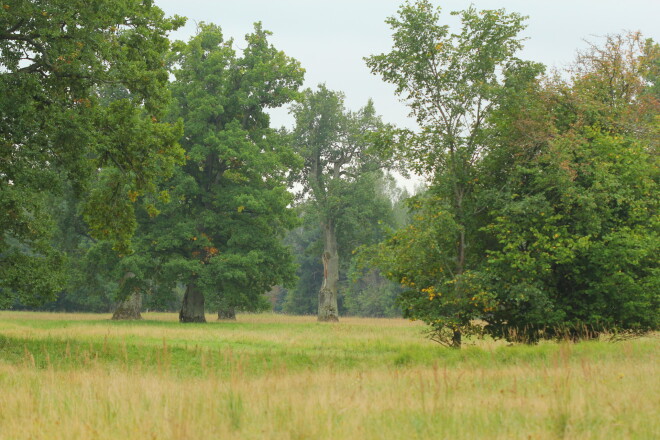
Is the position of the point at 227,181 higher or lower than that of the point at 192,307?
higher

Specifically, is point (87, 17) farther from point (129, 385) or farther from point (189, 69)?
point (189, 69)

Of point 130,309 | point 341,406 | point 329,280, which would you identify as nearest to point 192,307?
point 130,309

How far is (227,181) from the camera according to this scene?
35844 millimetres

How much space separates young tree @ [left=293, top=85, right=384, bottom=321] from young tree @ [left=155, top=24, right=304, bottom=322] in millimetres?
8181

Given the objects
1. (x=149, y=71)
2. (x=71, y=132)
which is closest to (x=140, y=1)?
(x=149, y=71)

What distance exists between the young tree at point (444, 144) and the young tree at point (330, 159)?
26.0 m

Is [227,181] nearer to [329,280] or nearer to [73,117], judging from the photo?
[329,280]

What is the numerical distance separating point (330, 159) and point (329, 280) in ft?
31.0

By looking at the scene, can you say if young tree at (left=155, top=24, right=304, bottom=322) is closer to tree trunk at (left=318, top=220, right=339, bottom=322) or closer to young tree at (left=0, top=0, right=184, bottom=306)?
tree trunk at (left=318, top=220, right=339, bottom=322)

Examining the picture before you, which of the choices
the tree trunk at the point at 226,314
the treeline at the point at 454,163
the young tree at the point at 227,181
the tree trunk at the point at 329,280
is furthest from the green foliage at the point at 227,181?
the treeline at the point at 454,163

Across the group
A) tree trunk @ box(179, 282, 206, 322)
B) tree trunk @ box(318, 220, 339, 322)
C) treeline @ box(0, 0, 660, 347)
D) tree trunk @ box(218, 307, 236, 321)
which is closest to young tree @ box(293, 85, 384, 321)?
tree trunk @ box(318, 220, 339, 322)

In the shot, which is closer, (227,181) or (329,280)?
(227,181)

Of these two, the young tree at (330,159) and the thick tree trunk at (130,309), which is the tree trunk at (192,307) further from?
the young tree at (330,159)

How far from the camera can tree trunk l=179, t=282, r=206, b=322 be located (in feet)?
116
